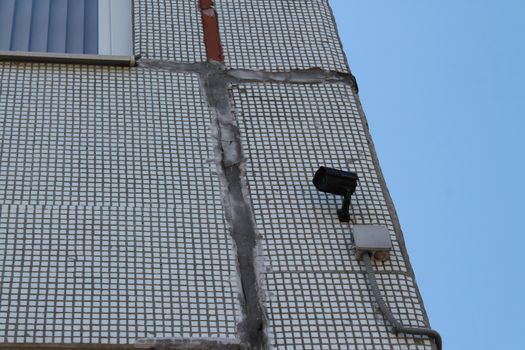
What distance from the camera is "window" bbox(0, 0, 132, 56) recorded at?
604 centimetres

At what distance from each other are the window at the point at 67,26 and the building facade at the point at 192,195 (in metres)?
0.17

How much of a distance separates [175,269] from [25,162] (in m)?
1.07

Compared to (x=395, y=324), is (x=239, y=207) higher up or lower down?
higher up

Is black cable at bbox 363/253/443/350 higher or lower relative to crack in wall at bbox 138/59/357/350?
lower

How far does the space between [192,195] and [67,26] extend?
192 cm

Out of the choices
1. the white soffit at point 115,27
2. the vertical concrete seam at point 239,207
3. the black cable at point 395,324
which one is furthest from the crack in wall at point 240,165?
the black cable at point 395,324

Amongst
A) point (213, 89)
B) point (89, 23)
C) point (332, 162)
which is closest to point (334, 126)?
point (332, 162)

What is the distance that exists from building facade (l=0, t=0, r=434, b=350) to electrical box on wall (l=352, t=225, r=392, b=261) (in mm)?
49

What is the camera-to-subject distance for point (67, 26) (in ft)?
20.4

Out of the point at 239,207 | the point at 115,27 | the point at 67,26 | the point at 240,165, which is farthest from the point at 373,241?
the point at 67,26

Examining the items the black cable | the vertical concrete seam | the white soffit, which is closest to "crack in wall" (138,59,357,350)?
the vertical concrete seam

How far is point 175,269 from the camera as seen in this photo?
14.6 ft

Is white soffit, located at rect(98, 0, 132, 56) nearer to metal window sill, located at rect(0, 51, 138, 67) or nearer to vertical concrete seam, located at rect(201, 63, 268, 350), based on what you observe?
metal window sill, located at rect(0, 51, 138, 67)

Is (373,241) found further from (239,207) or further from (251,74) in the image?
(251,74)
